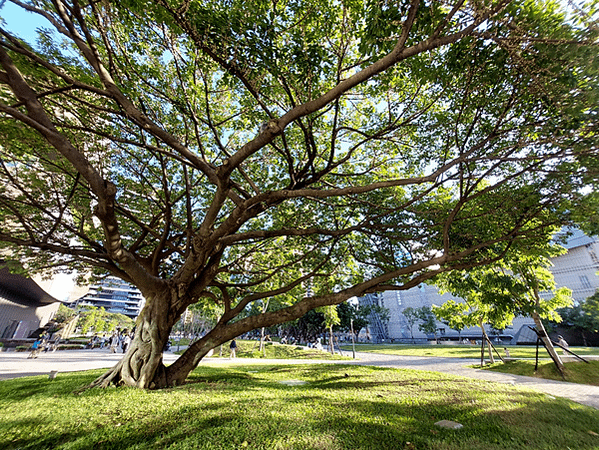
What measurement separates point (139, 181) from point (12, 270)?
6004mm

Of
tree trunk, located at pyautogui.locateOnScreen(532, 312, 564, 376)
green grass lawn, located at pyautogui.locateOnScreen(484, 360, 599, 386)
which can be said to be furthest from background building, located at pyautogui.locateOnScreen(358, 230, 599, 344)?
tree trunk, located at pyautogui.locateOnScreen(532, 312, 564, 376)

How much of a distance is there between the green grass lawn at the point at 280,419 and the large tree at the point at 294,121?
→ 1677mm

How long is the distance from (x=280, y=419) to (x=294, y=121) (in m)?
6.03

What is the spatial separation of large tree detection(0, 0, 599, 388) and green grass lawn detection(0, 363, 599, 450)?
5.50 feet

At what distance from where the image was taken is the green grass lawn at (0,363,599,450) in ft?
10.6

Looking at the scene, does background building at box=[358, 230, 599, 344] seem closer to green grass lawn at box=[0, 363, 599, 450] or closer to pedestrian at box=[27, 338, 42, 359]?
green grass lawn at box=[0, 363, 599, 450]

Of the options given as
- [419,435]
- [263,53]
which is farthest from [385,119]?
[419,435]

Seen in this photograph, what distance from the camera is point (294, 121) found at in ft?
20.9

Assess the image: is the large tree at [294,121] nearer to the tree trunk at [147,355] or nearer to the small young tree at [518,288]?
the tree trunk at [147,355]

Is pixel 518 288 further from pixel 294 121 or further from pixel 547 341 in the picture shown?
pixel 294 121

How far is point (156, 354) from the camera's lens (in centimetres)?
618

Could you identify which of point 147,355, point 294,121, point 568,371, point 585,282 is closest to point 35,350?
point 147,355

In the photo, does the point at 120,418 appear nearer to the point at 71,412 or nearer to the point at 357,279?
the point at 71,412

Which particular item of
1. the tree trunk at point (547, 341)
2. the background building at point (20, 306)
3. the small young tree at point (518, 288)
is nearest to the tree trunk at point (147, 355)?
the small young tree at point (518, 288)
